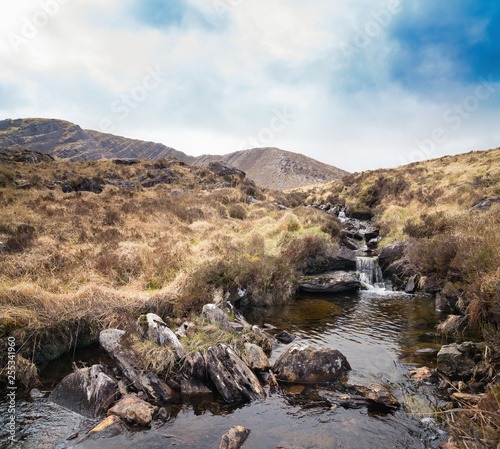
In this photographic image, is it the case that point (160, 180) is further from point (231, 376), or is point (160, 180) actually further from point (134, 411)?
point (134, 411)

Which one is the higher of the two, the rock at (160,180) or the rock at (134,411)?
the rock at (160,180)

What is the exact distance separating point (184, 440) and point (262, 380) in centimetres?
215

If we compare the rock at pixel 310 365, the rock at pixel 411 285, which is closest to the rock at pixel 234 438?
the rock at pixel 310 365

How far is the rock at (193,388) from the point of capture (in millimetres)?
5496

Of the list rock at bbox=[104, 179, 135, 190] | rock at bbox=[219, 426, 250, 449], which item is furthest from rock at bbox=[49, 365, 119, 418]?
rock at bbox=[104, 179, 135, 190]

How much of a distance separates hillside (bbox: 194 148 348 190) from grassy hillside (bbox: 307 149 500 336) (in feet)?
176

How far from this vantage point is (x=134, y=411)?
4.72m

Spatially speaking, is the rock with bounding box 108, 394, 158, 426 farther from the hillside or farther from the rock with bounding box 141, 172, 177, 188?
the hillside

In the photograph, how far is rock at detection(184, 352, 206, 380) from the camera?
571 centimetres

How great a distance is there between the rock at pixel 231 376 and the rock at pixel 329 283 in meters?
7.60

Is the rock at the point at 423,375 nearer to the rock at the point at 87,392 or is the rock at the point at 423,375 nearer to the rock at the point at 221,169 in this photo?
the rock at the point at 87,392

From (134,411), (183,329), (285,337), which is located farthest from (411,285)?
(134,411)

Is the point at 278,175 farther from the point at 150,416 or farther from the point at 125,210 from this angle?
the point at 150,416

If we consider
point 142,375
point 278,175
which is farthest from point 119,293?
point 278,175
